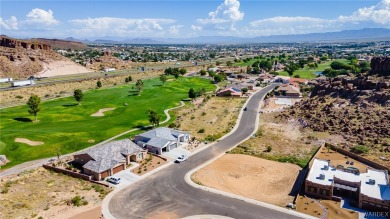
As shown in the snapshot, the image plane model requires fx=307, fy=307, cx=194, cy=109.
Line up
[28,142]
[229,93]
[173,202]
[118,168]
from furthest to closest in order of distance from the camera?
1. [229,93]
2. [28,142]
3. [118,168]
4. [173,202]

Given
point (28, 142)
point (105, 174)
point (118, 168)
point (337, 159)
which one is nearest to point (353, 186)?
point (337, 159)

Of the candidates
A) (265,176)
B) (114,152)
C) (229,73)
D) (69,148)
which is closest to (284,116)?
(265,176)

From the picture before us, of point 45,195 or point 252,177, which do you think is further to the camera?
point 252,177

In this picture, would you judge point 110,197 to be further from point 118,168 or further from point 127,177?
point 118,168

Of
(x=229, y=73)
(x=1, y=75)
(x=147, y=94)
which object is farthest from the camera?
(x=229, y=73)

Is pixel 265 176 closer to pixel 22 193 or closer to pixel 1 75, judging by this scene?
pixel 22 193

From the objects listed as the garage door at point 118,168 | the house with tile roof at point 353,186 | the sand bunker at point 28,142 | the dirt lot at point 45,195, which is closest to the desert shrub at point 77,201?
the dirt lot at point 45,195
